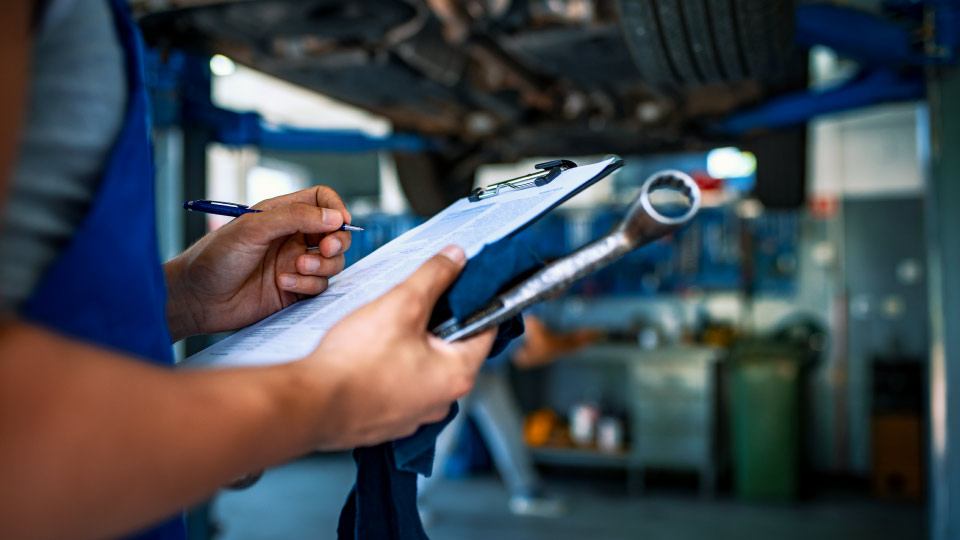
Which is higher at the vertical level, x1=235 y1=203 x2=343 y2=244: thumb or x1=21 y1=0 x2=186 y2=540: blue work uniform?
x1=235 y1=203 x2=343 y2=244: thumb

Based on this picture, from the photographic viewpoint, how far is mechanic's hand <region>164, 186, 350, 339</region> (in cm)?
82

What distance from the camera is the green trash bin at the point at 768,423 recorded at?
180 inches

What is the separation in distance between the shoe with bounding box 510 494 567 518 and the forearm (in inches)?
161

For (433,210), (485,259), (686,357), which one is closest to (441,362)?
(485,259)

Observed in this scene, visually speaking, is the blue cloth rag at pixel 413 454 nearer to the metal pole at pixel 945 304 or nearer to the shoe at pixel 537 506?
the metal pole at pixel 945 304

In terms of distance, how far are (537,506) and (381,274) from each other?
393cm

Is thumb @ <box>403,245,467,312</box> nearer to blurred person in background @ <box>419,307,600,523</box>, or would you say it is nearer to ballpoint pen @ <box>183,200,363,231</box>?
ballpoint pen @ <box>183,200,363,231</box>

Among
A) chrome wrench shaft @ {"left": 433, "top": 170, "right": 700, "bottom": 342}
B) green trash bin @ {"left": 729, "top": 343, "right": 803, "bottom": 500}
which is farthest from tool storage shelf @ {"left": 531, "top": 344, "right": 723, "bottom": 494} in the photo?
chrome wrench shaft @ {"left": 433, "top": 170, "right": 700, "bottom": 342}

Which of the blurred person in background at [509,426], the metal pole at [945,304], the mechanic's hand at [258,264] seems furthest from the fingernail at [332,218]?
the blurred person in background at [509,426]

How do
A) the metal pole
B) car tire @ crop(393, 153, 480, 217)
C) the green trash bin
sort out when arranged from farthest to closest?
the green trash bin
car tire @ crop(393, 153, 480, 217)
the metal pole

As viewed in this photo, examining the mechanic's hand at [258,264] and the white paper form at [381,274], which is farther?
the mechanic's hand at [258,264]

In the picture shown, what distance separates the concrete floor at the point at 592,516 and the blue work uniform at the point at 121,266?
3.64 meters

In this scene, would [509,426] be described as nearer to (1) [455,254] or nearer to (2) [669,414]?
(2) [669,414]

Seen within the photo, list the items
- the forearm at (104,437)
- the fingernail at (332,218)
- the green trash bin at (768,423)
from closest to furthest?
the forearm at (104,437), the fingernail at (332,218), the green trash bin at (768,423)
